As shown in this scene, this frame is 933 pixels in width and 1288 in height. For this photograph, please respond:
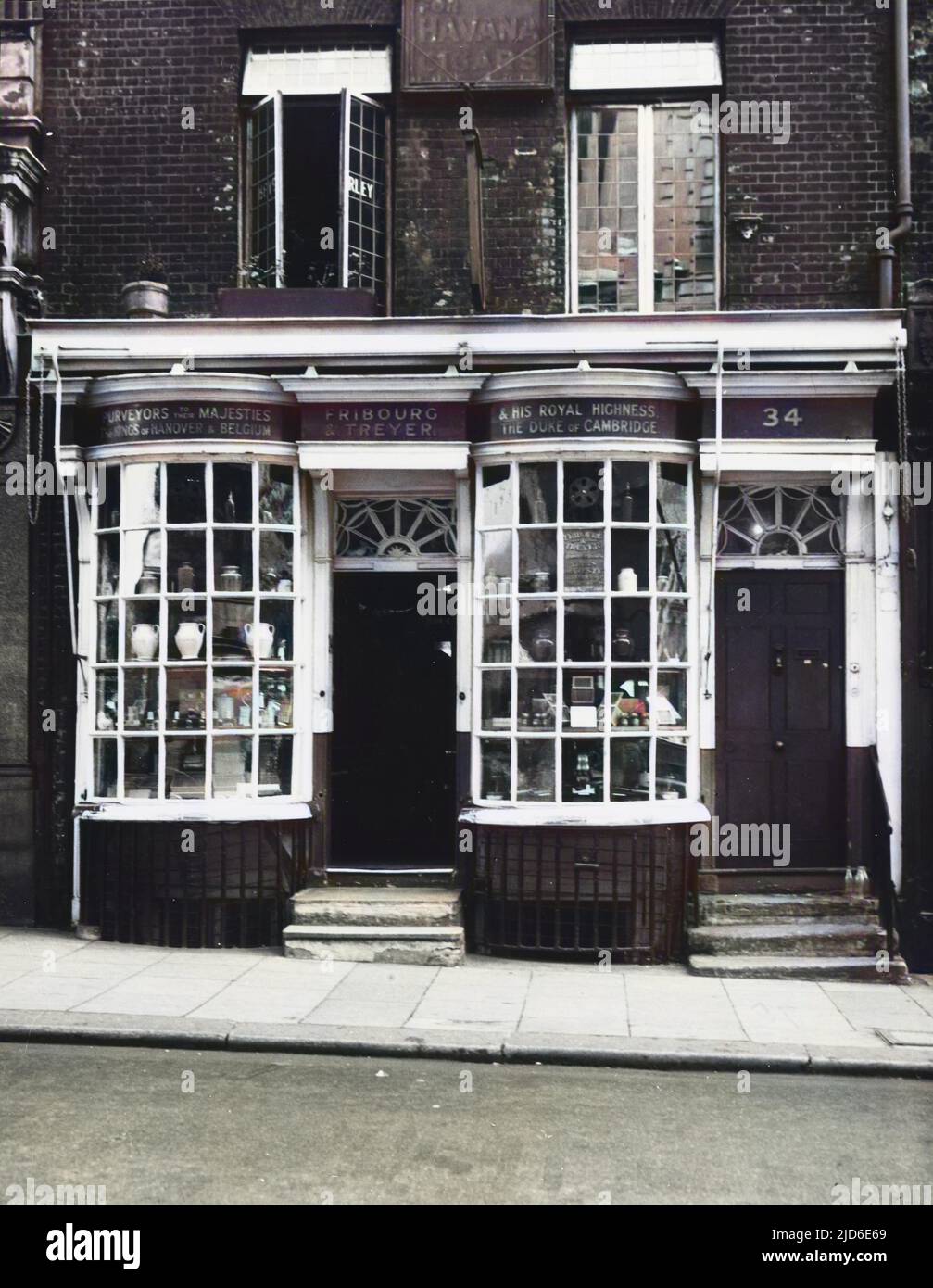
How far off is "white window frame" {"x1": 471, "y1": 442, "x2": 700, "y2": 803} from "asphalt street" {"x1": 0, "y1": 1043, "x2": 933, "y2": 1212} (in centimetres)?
290

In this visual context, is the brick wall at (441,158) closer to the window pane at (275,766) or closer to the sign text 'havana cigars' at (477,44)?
the sign text 'havana cigars' at (477,44)

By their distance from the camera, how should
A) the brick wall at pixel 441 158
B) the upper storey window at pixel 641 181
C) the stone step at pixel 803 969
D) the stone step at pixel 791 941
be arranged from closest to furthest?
the stone step at pixel 803 969 < the stone step at pixel 791 941 < the brick wall at pixel 441 158 < the upper storey window at pixel 641 181

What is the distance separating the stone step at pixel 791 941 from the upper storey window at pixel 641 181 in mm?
5017

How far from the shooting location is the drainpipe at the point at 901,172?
415 inches

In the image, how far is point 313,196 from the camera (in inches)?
440

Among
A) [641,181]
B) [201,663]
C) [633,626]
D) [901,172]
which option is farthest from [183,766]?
[901,172]

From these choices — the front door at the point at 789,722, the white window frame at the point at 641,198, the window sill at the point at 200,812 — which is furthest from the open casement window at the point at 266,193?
the front door at the point at 789,722

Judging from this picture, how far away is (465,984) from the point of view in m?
9.23

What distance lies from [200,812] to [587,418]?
4.14 metres

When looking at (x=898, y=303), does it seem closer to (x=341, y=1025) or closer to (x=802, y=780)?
(x=802, y=780)

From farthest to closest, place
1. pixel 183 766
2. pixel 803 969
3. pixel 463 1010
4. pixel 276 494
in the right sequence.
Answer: pixel 276 494, pixel 183 766, pixel 803 969, pixel 463 1010

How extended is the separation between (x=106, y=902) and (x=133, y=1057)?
3031mm

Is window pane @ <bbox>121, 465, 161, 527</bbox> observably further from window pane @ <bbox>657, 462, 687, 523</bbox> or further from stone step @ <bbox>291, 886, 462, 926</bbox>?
window pane @ <bbox>657, 462, 687, 523</bbox>

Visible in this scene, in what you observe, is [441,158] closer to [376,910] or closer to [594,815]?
[594,815]
